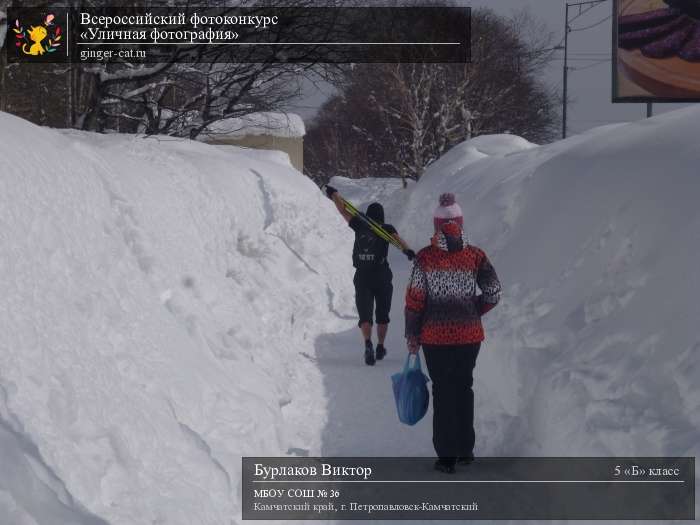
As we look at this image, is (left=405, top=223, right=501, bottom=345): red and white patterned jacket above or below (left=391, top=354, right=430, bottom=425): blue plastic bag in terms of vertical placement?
above

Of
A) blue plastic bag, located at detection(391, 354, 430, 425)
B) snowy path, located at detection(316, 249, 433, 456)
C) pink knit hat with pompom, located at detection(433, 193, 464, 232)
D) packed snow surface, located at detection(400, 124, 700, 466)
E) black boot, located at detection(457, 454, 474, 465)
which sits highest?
pink knit hat with pompom, located at detection(433, 193, 464, 232)

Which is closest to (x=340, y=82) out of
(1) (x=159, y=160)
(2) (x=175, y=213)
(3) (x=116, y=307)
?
(1) (x=159, y=160)

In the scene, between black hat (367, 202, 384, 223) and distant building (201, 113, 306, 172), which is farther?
distant building (201, 113, 306, 172)

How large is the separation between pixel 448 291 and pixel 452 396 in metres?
0.68

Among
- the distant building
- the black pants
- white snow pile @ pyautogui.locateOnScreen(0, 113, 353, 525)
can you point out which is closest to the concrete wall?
the distant building

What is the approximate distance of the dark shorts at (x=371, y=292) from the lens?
8.62 m

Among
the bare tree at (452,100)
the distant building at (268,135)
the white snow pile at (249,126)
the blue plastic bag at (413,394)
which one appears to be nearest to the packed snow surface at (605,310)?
the blue plastic bag at (413,394)

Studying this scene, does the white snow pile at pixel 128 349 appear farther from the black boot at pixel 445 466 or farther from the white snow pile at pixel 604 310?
the white snow pile at pixel 604 310

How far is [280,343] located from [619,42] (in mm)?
15700

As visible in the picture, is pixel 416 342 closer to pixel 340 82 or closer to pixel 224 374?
pixel 224 374

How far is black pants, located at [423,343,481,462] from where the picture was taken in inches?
203

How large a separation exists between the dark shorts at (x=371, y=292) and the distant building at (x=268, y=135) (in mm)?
12108

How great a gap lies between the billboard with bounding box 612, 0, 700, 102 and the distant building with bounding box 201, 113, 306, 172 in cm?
847

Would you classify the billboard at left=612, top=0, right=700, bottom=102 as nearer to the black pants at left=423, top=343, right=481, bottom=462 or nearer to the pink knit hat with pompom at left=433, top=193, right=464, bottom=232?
the pink knit hat with pompom at left=433, top=193, right=464, bottom=232
